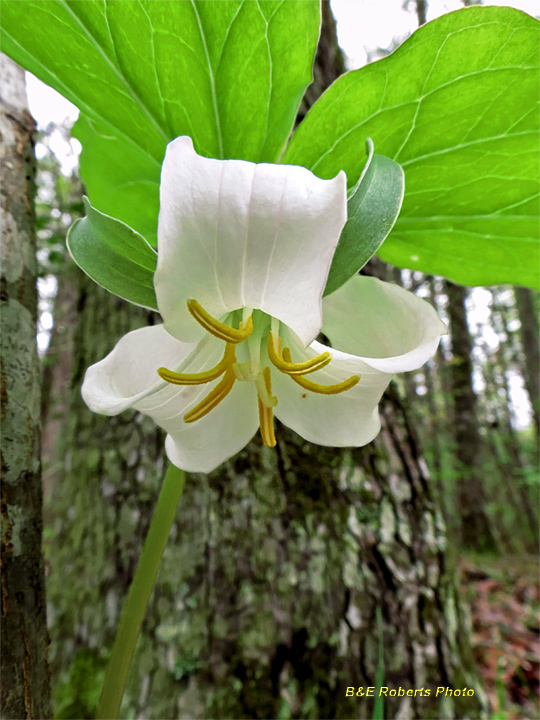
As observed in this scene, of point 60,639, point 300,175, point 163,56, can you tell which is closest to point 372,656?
point 60,639

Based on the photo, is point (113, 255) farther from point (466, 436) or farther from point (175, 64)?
point (466, 436)

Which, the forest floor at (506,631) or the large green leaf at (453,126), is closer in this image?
the large green leaf at (453,126)

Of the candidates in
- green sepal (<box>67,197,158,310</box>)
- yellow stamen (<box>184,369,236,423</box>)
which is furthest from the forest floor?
green sepal (<box>67,197,158,310</box>)

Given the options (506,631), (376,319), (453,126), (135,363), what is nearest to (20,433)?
(135,363)

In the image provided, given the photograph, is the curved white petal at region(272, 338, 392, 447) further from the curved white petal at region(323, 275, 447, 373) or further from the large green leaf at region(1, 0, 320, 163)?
the large green leaf at region(1, 0, 320, 163)

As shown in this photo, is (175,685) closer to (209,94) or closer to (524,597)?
(209,94)

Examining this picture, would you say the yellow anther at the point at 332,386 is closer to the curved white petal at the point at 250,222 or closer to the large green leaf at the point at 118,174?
the curved white petal at the point at 250,222

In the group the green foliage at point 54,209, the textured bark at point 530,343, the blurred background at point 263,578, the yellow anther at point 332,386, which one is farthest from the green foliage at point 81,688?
the textured bark at point 530,343
